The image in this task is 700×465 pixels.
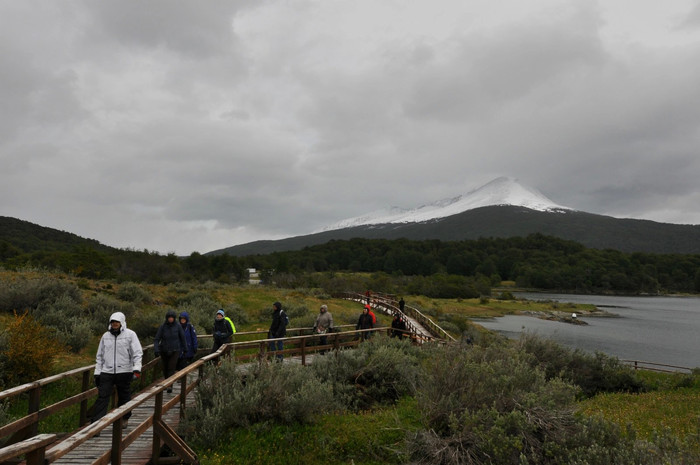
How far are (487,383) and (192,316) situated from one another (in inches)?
→ 563

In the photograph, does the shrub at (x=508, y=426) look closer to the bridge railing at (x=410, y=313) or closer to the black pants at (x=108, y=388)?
the black pants at (x=108, y=388)

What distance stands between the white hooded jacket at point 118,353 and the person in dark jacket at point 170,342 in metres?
2.01

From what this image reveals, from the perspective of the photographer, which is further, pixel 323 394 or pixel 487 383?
pixel 323 394

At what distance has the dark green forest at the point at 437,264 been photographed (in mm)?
64000

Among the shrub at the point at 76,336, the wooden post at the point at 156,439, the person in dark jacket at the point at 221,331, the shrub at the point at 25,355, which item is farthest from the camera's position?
the shrub at the point at 76,336

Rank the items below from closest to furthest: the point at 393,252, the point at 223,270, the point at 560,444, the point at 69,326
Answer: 1. the point at 560,444
2. the point at 69,326
3. the point at 223,270
4. the point at 393,252

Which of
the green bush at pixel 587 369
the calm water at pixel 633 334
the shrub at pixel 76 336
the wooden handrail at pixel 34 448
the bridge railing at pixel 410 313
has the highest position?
the wooden handrail at pixel 34 448

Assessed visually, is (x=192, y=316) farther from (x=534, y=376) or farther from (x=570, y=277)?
(x=570, y=277)

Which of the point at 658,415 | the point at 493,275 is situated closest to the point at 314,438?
the point at 658,415

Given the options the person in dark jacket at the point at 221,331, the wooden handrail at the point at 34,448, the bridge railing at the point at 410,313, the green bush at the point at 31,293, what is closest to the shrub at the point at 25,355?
the person in dark jacket at the point at 221,331

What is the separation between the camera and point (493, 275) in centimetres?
12638

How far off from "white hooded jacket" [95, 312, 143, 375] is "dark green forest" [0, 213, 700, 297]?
4686 cm

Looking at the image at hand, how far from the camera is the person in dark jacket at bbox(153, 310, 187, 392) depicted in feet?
29.5

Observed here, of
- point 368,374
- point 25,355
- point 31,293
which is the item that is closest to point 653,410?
point 368,374
